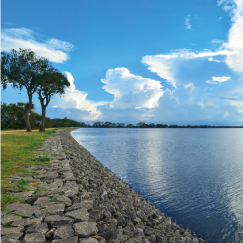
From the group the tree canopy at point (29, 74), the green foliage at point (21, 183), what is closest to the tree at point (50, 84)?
the tree canopy at point (29, 74)

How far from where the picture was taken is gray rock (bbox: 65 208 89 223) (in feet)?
14.9

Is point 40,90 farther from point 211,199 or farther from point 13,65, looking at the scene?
point 211,199

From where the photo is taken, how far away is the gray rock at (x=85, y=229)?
4004 mm

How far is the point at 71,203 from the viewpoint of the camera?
5.54 meters

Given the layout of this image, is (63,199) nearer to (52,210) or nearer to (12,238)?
(52,210)

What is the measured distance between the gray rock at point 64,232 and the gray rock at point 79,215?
37cm

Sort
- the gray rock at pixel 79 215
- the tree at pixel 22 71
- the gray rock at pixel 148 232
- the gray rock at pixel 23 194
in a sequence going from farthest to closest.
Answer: the tree at pixel 22 71, the gray rock at pixel 23 194, the gray rock at pixel 148 232, the gray rock at pixel 79 215

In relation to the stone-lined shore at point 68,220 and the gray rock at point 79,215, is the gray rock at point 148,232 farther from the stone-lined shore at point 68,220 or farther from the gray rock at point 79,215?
the gray rock at point 79,215

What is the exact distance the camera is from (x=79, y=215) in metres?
4.73

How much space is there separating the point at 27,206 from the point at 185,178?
1187 cm

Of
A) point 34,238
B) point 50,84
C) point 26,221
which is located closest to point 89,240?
point 34,238

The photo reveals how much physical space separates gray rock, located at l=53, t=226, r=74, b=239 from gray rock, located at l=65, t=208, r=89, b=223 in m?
0.37

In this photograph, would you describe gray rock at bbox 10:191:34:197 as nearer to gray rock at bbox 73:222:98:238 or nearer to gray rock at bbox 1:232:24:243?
gray rock at bbox 1:232:24:243

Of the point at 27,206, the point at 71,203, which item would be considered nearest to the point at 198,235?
the point at 71,203
